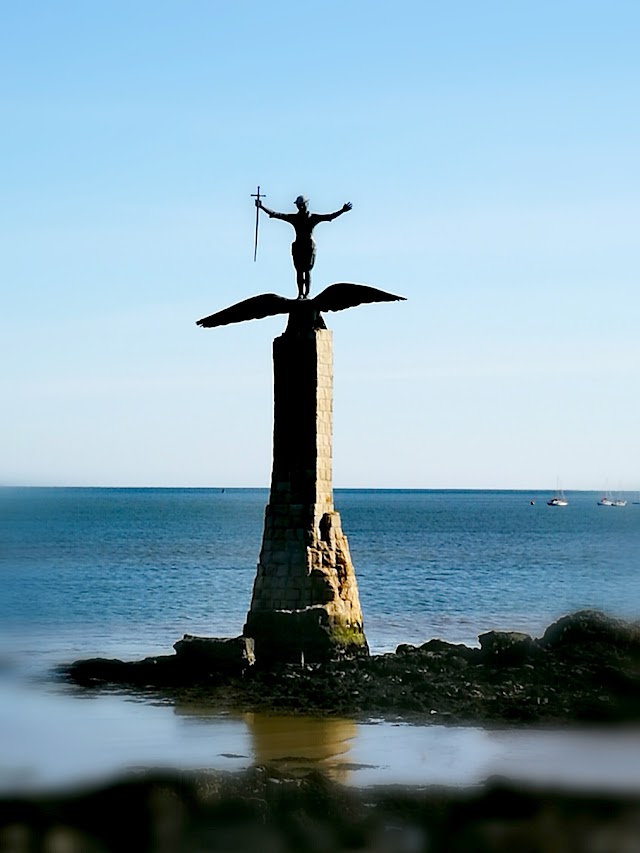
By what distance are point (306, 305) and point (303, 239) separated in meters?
0.95

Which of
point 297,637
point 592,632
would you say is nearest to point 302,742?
point 297,637

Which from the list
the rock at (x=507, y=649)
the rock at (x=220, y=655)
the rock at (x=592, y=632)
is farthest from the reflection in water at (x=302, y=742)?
the rock at (x=592, y=632)

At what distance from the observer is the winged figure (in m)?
21.7

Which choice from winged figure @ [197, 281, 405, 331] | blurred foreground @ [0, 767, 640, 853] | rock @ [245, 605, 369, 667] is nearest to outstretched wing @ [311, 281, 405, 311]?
winged figure @ [197, 281, 405, 331]

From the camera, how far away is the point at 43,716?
18188 millimetres

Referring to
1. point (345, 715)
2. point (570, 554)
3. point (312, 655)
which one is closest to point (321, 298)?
point (312, 655)

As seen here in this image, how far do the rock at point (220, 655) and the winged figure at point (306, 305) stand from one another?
459 centimetres

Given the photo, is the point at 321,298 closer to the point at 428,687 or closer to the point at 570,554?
the point at 428,687

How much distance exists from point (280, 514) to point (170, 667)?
2599mm

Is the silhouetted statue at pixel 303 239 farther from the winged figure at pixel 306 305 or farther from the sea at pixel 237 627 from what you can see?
the sea at pixel 237 627

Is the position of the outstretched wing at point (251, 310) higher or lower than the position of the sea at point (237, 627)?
higher

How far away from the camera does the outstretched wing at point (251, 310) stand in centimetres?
2219

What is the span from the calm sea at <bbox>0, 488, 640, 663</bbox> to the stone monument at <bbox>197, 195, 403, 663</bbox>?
20.2 feet

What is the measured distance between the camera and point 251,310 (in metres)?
22.5
